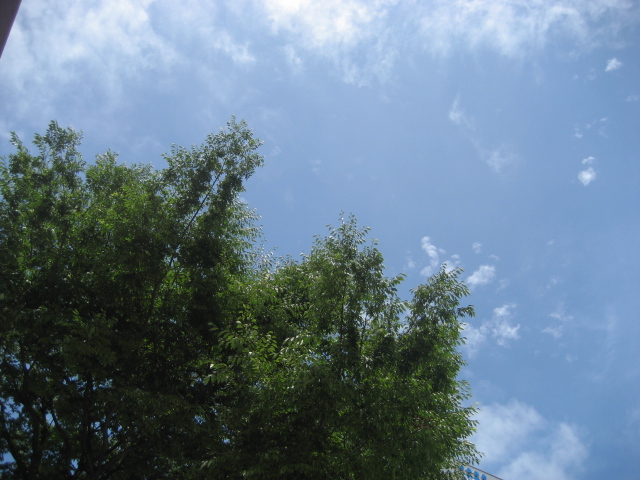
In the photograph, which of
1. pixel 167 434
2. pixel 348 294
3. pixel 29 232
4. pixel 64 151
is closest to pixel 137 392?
pixel 167 434

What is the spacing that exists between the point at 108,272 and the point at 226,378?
3972 millimetres

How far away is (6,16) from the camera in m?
2.20

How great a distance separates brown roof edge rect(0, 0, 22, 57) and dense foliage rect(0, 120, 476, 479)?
629 centimetres

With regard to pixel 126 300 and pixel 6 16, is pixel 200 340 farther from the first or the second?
pixel 6 16

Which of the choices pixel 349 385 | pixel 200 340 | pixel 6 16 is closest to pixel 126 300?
pixel 200 340

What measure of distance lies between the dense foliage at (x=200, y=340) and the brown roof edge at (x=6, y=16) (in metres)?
6.29

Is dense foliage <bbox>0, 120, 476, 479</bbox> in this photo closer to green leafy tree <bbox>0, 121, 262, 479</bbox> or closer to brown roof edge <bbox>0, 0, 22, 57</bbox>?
green leafy tree <bbox>0, 121, 262, 479</bbox>

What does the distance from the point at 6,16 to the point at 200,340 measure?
8891 millimetres

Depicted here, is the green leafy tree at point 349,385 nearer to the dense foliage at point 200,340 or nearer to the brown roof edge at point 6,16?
the dense foliage at point 200,340

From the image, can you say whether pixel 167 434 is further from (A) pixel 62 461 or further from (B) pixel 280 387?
(A) pixel 62 461

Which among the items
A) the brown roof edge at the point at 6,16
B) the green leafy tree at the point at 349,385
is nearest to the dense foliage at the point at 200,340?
the green leafy tree at the point at 349,385

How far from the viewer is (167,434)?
29.3ft

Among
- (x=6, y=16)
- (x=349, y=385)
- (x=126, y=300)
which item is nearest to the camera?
(x=6, y=16)

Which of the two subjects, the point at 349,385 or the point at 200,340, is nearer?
the point at 349,385
